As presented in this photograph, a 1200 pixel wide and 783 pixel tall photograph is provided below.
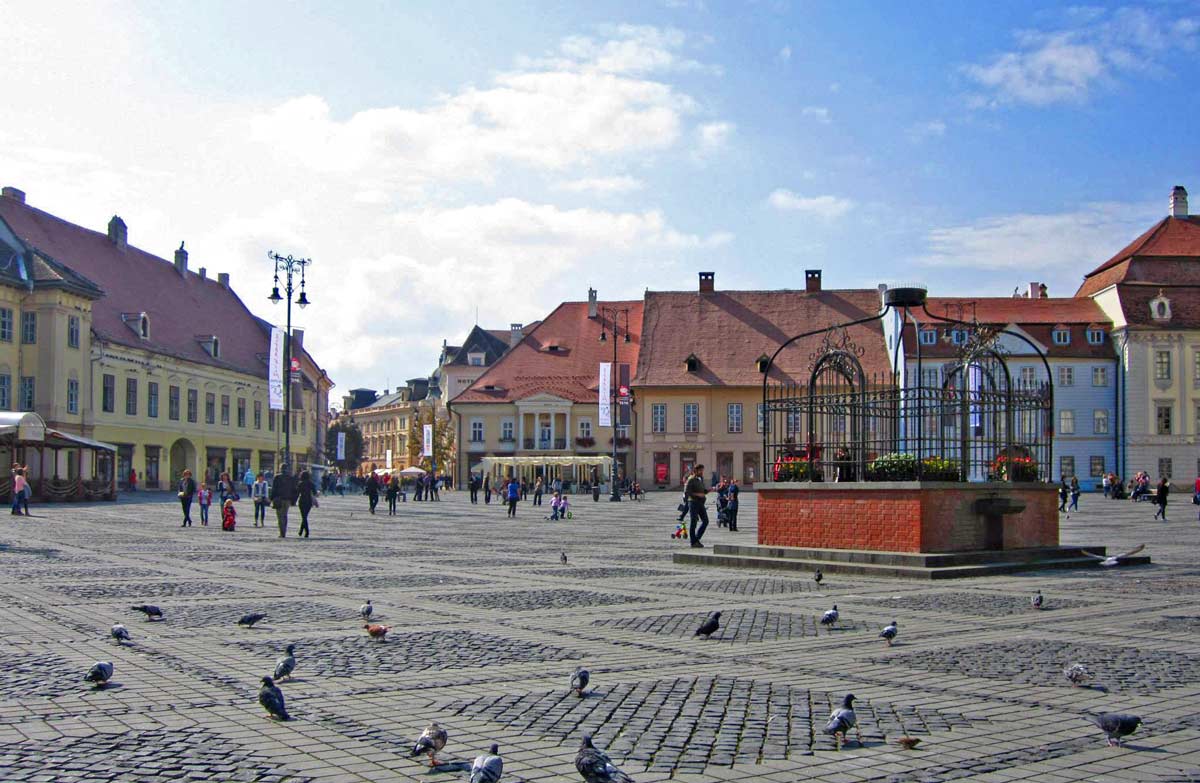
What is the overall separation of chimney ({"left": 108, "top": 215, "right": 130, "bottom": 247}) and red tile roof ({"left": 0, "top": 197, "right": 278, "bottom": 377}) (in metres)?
0.29

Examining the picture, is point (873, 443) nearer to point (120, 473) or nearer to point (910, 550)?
point (910, 550)

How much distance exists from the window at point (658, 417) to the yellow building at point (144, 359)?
24802 mm

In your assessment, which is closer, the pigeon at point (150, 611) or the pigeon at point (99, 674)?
the pigeon at point (99, 674)

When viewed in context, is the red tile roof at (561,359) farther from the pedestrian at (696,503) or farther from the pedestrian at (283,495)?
the pedestrian at (696,503)

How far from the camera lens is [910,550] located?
17.8m

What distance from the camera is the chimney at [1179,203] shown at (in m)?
78.0

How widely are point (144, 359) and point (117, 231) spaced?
9614 mm

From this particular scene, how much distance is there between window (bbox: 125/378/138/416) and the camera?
215 feet

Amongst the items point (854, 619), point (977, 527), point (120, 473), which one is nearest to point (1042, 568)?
point (977, 527)

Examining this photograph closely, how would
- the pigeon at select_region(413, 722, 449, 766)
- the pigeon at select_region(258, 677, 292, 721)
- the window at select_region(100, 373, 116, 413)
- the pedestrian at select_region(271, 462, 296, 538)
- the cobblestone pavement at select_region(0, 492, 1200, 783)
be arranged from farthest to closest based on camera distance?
1. the window at select_region(100, 373, 116, 413)
2. the pedestrian at select_region(271, 462, 296, 538)
3. the pigeon at select_region(258, 677, 292, 721)
4. the cobblestone pavement at select_region(0, 492, 1200, 783)
5. the pigeon at select_region(413, 722, 449, 766)

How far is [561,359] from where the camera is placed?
3438 inches

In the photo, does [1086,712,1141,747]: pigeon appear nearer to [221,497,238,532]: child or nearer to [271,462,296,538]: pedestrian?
[271,462,296,538]: pedestrian

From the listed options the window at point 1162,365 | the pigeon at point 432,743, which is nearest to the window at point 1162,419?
the window at point 1162,365

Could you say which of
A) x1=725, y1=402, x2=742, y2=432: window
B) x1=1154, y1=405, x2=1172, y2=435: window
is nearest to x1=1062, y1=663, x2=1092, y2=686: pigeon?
x1=725, y1=402, x2=742, y2=432: window
